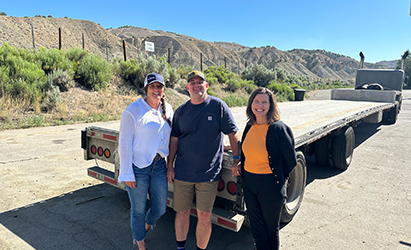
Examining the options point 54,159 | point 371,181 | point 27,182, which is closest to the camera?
point 27,182

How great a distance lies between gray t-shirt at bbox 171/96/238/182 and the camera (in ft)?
8.36

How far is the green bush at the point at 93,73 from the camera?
15102 mm

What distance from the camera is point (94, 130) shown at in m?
3.96

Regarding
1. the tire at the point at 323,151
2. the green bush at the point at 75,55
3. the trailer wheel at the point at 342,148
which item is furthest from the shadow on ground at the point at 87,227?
the green bush at the point at 75,55

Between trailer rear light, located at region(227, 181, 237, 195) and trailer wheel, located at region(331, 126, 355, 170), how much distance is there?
136 inches

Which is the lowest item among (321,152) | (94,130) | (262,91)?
(321,152)

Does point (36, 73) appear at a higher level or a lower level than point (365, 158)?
higher

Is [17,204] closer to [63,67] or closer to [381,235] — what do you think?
[381,235]

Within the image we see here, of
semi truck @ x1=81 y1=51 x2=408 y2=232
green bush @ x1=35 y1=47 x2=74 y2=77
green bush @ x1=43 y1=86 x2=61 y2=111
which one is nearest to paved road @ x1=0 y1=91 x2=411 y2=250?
semi truck @ x1=81 y1=51 x2=408 y2=232

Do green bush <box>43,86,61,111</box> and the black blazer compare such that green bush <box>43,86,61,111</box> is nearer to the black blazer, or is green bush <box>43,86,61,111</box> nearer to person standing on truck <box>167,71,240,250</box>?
person standing on truck <box>167,71,240,250</box>

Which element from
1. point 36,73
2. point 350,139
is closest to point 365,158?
point 350,139

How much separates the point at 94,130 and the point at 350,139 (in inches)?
195

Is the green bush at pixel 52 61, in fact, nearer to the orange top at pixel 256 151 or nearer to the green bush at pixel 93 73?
the green bush at pixel 93 73

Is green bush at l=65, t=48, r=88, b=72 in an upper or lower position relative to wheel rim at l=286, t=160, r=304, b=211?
upper
